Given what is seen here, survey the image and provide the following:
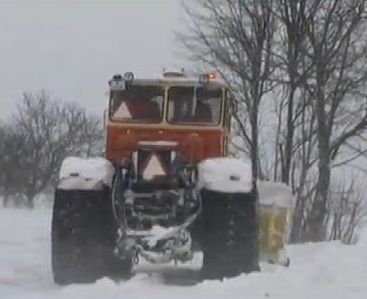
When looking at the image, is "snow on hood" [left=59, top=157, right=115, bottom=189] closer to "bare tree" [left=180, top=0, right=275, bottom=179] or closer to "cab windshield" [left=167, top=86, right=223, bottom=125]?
"cab windshield" [left=167, top=86, right=223, bottom=125]

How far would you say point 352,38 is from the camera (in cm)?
2955

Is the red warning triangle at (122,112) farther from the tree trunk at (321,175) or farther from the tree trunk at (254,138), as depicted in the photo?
the tree trunk at (254,138)

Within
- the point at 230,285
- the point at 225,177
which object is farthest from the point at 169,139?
the point at 230,285

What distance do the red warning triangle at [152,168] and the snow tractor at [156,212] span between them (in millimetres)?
11

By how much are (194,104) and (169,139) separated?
21.3 inches

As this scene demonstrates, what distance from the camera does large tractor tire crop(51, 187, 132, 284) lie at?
10117mm

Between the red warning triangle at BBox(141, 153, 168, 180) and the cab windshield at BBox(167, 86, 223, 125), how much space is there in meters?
0.81

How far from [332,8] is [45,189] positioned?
5172cm

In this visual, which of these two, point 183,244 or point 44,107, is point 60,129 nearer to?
point 44,107

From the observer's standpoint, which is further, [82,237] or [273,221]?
[273,221]

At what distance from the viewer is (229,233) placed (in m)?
9.97

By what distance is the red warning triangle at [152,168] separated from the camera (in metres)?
10.5

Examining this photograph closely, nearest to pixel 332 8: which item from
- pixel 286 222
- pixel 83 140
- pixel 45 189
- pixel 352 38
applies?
pixel 352 38

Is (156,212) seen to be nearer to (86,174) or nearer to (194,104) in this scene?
(86,174)
